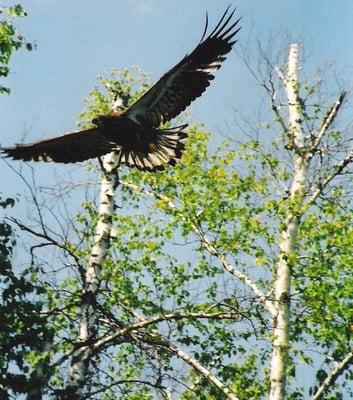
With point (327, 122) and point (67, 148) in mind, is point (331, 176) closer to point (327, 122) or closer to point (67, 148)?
point (327, 122)

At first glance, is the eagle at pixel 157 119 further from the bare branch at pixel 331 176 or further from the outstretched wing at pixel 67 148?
the bare branch at pixel 331 176

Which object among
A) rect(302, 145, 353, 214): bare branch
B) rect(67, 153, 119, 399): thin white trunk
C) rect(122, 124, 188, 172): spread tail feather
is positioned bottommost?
rect(67, 153, 119, 399): thin white trunk

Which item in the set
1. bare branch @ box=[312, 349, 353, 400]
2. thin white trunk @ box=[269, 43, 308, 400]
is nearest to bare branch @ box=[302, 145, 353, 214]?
thin white trunk @ box=[269, 43, 308, 400]

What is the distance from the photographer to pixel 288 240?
12008mm

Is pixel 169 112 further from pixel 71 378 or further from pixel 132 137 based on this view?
pixel 71 378

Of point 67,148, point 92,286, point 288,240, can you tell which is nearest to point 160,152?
point 67,148

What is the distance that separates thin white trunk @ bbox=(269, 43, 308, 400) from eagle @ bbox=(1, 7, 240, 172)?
2.43 metres

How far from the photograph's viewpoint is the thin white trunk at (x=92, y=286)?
753cm

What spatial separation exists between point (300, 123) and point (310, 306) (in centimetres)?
380

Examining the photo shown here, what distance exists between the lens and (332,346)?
11.6 meters

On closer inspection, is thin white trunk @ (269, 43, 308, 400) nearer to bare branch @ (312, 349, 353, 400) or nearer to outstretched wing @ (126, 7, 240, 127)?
bare branch @ (312, 349, 353, 400)

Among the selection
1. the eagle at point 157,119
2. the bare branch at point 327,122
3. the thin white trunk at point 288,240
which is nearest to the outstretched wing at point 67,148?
the eagle at point 157,119

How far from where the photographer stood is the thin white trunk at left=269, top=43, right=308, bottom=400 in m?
10.6

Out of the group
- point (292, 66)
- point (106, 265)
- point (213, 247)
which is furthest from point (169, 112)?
point (292, 66)
